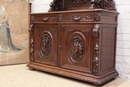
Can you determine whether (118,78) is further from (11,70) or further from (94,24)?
(11,70)

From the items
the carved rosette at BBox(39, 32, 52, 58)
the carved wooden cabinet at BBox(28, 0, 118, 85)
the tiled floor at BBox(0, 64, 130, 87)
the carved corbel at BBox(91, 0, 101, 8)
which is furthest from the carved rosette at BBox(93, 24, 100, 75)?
the carved rosette at BBox(39, 32, 52, 58)

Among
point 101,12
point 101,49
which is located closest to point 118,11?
point 101,12

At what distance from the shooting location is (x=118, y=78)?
2.44 m

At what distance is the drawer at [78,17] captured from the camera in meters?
2.06

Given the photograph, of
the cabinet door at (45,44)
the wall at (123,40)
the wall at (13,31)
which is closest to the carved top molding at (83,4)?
the wall at (123,40)

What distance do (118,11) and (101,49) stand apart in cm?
67

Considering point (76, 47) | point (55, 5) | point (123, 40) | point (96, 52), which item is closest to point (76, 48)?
point (76, 47)

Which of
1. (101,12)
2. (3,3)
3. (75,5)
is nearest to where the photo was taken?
(101,12)

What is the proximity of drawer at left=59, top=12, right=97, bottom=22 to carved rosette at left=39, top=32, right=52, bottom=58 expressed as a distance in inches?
13.7

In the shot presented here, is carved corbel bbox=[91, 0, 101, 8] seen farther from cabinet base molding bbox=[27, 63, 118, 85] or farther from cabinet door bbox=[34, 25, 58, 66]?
cabinet base molding bbox=[27, 63, 118, 85]

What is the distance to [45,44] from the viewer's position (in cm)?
259

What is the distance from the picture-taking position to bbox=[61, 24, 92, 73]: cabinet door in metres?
2.13

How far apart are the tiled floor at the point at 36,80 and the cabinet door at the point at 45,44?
21cm

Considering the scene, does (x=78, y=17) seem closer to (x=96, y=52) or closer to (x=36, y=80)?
(x=96, y=52)
